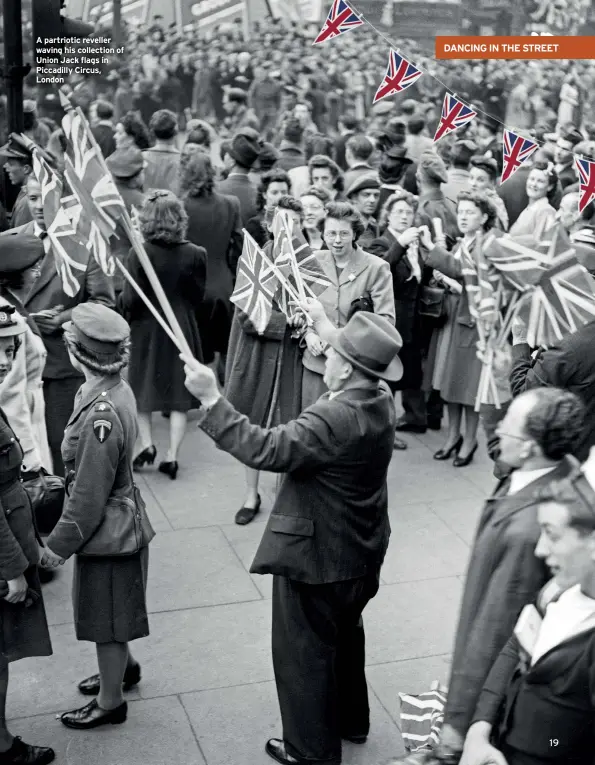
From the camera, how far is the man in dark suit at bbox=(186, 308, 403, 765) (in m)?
4.11

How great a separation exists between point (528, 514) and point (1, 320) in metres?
2.58

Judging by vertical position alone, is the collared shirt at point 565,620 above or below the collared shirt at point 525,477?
below

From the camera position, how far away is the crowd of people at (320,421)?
341cm

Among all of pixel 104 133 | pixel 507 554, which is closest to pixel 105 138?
pixel 104 133

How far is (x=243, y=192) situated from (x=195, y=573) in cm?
407

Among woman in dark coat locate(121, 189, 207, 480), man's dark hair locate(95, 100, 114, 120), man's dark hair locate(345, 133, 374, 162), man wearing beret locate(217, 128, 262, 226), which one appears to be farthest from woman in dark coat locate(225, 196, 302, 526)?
man's dark hair locate(95, 100, 114, 120)

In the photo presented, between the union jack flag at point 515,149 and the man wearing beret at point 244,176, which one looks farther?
the union jack flag at point 515,149

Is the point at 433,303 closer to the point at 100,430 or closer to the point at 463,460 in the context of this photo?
the point at 463,460

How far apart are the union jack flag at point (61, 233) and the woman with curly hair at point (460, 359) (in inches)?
103

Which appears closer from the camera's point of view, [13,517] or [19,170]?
[13,517]

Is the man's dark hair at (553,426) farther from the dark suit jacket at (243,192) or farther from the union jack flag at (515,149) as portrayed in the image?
the union jack flag at (515,149)

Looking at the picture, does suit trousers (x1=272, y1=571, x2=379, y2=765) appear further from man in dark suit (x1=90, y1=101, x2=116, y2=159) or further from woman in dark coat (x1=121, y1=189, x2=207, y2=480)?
man in dark suit (x1=90, y1=101, x2=116, y2=159)

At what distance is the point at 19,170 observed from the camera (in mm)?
8367

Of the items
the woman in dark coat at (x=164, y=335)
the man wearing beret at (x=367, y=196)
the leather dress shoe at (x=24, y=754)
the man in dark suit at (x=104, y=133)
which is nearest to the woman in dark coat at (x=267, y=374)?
the woman in dark coat at (x=164, y=335)
